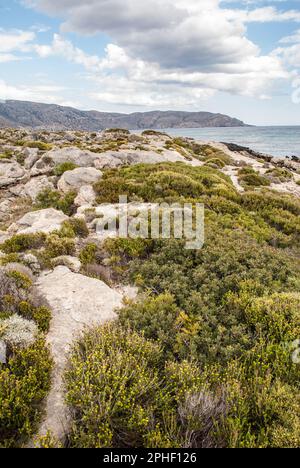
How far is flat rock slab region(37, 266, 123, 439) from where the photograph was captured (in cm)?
454

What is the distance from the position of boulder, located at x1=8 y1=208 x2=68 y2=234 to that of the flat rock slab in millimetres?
3236

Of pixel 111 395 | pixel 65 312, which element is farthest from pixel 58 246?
pixel 111 395

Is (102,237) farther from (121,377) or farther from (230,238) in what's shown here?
(121,377)

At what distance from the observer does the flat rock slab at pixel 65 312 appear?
4543mm

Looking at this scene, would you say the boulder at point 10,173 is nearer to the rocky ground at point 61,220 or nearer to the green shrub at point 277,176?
the rocky ground at point 61,220

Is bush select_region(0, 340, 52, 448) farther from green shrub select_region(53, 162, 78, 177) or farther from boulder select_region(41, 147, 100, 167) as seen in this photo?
boulder select_region(41, 147, 100, 167)

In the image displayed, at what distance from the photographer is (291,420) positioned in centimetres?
426

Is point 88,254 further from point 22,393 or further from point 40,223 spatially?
point 22,393

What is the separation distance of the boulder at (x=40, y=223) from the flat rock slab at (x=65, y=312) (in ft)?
10.6

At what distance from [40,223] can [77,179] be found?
6801mm

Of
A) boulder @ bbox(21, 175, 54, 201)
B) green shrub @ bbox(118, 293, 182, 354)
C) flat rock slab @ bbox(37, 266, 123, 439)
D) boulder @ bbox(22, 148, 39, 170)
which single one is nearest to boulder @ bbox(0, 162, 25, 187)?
boulder @ bbox(22, 148, 39, 170)

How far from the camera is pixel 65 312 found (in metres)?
7.15

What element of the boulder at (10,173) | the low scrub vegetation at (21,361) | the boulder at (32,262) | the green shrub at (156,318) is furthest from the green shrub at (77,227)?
the boulder at (10,173)
